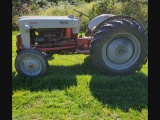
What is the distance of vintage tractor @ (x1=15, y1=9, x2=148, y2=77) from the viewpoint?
5.01 m

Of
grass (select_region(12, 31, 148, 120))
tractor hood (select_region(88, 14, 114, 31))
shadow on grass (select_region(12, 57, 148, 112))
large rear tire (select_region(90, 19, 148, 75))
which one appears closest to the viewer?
grass (select_region(12, 31, 148, 120))

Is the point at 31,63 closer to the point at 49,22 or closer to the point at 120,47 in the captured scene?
the point at 49,22

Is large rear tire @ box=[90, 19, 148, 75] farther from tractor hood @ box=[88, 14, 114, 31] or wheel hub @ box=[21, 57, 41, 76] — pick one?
tractor hood @ box=[88, 14, 114, 31]

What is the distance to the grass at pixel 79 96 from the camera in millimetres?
3902

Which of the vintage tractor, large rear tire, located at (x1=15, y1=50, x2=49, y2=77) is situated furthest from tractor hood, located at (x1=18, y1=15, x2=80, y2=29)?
large rear tire, located at (x1=15, y1=50, x2=49, y2=77)

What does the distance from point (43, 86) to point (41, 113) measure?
88cm

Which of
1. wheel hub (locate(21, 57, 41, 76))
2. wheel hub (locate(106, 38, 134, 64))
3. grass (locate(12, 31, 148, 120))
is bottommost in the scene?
grass (locate(12, 31, 148, 120))

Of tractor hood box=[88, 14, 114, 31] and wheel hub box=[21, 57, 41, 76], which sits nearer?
wheel hub box=[21, 57, 41, 76]

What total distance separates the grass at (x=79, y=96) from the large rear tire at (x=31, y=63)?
0.13 m

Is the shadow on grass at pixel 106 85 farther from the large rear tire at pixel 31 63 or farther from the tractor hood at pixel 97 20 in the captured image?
the tractor hood at pixel 97 20

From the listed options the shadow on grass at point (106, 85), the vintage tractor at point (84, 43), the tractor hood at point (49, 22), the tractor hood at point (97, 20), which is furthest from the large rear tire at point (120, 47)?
the tractor hood at point (97, 20)

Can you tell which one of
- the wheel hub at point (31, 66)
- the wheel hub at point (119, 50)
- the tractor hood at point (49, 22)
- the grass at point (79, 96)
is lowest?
the grass at point (79, 96)

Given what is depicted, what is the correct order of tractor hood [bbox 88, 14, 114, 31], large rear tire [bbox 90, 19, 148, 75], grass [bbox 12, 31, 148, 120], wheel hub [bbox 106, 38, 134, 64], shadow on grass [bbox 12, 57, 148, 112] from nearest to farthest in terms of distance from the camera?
grass [bbox 12, 31, 148, 120] → shadow on grass [bbox 12, 57, 148, 112] → large rear tire [bbox 90, 19, 148, 75] → wheel hub [bbox 106, 38, 134, 64] → tractor hood [bbox 88, 14, 114, 31]

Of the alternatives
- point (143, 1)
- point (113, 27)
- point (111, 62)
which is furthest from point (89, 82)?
point (143, 1)
